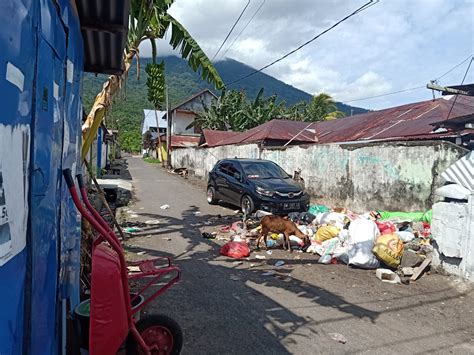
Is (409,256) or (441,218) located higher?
(441,218)

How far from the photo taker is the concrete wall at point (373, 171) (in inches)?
357

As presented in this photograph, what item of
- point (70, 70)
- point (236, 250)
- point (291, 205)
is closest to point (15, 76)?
point (70, 70)

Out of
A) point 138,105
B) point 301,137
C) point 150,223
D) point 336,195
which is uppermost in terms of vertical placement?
point 138,105

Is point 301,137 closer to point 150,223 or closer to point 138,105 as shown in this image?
point 150,223

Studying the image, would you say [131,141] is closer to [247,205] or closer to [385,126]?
[385,126]

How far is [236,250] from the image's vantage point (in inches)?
288

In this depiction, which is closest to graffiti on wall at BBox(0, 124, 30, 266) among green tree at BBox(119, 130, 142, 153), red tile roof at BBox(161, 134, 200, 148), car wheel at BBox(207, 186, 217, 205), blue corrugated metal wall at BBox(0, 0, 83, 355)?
blue corrugated metal wall at BBox(0, 0, 83, 355)

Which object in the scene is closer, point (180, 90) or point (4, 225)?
point (4, 225)

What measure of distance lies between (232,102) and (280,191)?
80.9 feet

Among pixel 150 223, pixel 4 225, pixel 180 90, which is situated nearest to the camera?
pixel 4 225

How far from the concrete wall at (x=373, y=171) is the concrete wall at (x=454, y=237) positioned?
8.94ft

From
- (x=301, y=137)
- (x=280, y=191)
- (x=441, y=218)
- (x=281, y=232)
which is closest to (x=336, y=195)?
(x=280, y=191)

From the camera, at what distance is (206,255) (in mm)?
7367

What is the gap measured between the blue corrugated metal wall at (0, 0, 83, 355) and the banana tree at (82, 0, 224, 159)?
3.46 metres
